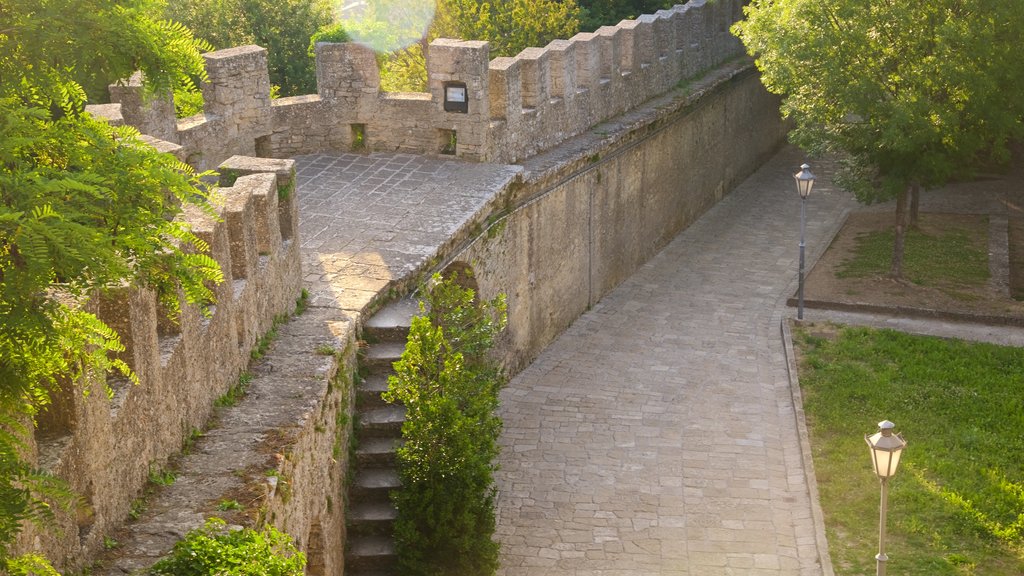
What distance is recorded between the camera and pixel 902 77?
16.4 metres

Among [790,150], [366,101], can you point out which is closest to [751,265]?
[366,101]

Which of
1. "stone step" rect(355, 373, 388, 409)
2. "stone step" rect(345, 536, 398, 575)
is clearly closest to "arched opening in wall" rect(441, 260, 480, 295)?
"stone step" rect(355, 373, 388, 409)

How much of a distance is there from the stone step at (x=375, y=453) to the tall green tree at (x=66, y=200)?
4.18 metres

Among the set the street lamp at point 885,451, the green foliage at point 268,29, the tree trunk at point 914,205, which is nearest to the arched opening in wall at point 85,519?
the street lamp at point 885,451

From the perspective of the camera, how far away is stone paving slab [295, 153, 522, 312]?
36.8 ft

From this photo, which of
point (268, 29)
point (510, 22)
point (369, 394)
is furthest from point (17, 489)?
point (268, 29)

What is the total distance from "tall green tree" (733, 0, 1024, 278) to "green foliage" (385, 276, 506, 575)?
8632 millimetres

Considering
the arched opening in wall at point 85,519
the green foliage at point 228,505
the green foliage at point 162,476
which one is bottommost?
the green foliage at point 228,505

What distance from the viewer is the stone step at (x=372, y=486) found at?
32.2 ft

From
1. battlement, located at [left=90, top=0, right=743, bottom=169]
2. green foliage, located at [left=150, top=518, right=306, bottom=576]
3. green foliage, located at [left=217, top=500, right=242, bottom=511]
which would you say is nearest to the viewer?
green foliage, located at [left=150, top=518, right=306, bottom=576]

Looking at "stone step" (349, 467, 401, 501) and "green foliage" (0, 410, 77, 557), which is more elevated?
"green foliage" (0, 410, 77, 557)

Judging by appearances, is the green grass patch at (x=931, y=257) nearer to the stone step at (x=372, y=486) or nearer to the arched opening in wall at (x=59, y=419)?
the stone step at (x=372, y=486)

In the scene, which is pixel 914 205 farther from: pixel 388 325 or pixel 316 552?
pixel 316 552

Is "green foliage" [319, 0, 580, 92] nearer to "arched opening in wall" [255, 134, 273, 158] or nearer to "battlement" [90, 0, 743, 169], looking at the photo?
"battlement" [90, 0, 743, 169]
